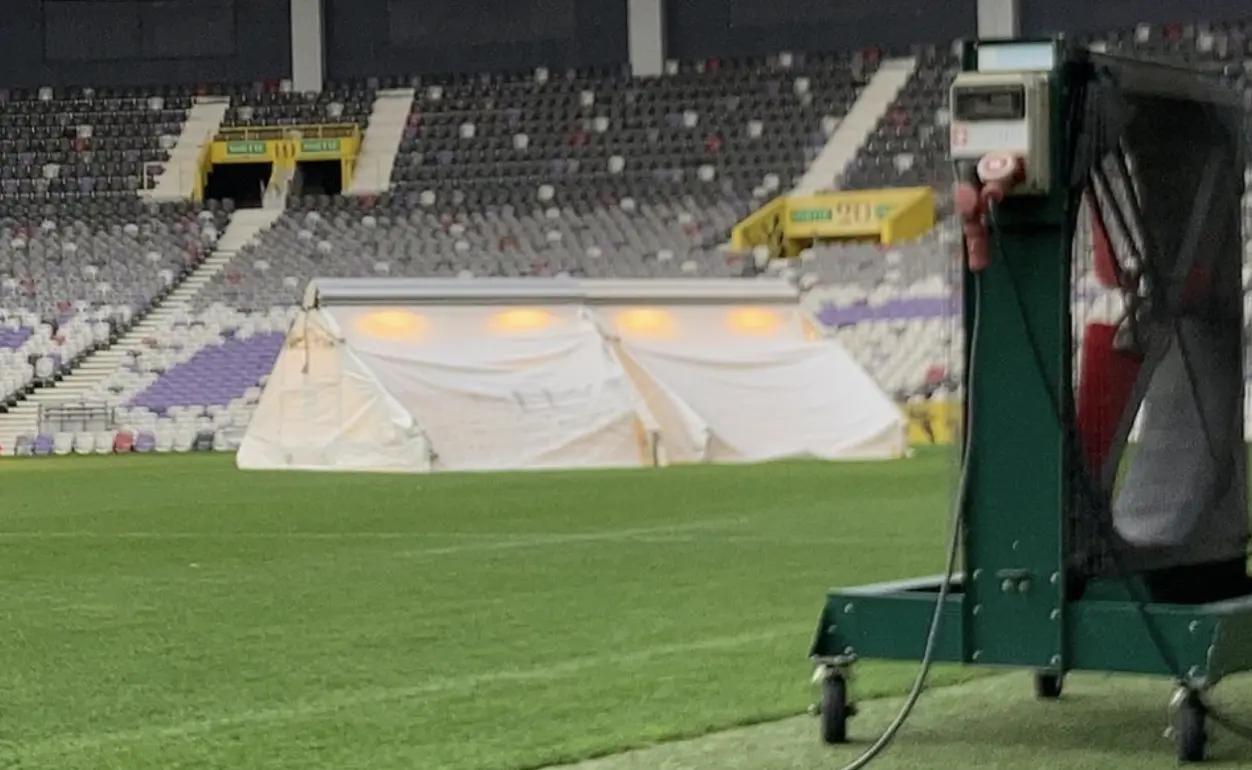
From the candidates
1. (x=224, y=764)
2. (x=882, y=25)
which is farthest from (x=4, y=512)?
(x=882, y=25)

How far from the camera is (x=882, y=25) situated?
43156 mm

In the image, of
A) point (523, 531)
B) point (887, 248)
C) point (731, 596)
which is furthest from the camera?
point (887, 248)

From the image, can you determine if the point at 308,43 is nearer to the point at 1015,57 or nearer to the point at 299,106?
the point at 299,106

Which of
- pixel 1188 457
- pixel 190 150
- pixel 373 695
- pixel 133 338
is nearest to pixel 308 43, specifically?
pixel 190 150

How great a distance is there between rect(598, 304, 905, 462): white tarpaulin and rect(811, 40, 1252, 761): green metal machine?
1695cm

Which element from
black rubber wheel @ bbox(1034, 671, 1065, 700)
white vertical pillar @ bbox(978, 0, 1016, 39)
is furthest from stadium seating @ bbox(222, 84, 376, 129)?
black rubber wheel @ bbox(1034, 671, 1065, 700)

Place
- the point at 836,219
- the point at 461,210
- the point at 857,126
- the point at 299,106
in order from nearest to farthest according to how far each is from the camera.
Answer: the point at 836,219
the point at 857,126
the point at 461,210
the point at 299,106

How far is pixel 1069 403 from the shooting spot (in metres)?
4.87

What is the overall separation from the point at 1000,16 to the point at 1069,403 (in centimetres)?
3743

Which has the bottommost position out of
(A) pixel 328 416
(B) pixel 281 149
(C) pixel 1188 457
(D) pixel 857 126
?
(A) pixel 328 416

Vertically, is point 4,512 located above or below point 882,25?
below

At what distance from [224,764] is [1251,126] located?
2.96m

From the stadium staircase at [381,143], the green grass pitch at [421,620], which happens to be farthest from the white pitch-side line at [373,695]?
the stadium staircase at [381,143]

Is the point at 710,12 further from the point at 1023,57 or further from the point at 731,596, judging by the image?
the point at 1023,57
